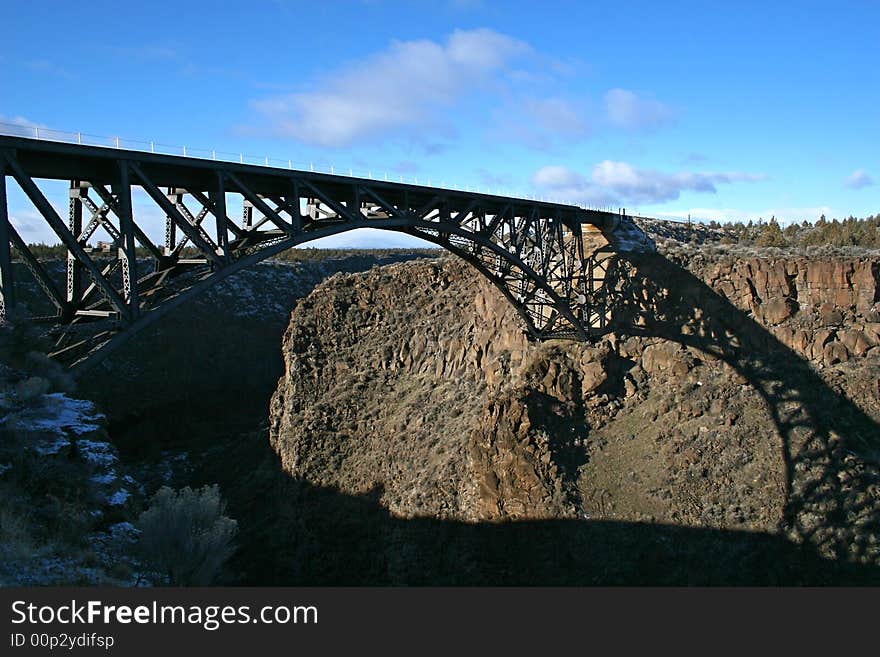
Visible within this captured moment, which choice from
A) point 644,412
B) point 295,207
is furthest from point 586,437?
point 295,207

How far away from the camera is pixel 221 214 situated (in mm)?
13672

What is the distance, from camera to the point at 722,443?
23.8 m

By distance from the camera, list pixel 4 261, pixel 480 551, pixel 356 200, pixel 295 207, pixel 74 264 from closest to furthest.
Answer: pixel 4 261 < pixel 74 264 < pixel 295 207 < pixel 356 200 < pixel 480 551

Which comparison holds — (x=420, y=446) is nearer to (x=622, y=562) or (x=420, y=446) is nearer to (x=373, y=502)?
(x=373, y=502)

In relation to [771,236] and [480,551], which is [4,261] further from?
[771,236]

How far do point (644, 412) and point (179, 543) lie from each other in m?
21.3

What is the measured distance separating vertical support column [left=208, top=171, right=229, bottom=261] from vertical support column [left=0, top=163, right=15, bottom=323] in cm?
414

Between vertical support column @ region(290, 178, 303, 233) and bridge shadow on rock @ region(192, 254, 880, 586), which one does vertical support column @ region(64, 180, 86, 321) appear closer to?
vertical support column @ region(290, 178, 303, 233)

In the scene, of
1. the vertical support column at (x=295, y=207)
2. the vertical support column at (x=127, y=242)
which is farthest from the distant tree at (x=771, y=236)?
the vertical support column at (x=127, y=242)

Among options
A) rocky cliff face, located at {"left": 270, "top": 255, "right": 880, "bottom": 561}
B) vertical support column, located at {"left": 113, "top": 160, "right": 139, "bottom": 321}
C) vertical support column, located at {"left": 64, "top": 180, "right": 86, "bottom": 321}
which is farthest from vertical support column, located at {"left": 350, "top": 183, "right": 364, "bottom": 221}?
rocky cliff face, located at {"left": 270, "top": 255, "right": 880, "bottom": 561}

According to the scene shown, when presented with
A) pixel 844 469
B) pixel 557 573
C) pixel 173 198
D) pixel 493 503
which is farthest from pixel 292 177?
pixel 844 469

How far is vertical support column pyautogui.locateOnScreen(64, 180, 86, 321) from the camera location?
11516 millimetres

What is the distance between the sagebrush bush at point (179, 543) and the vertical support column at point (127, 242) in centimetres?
402

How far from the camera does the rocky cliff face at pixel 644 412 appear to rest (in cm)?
2233
